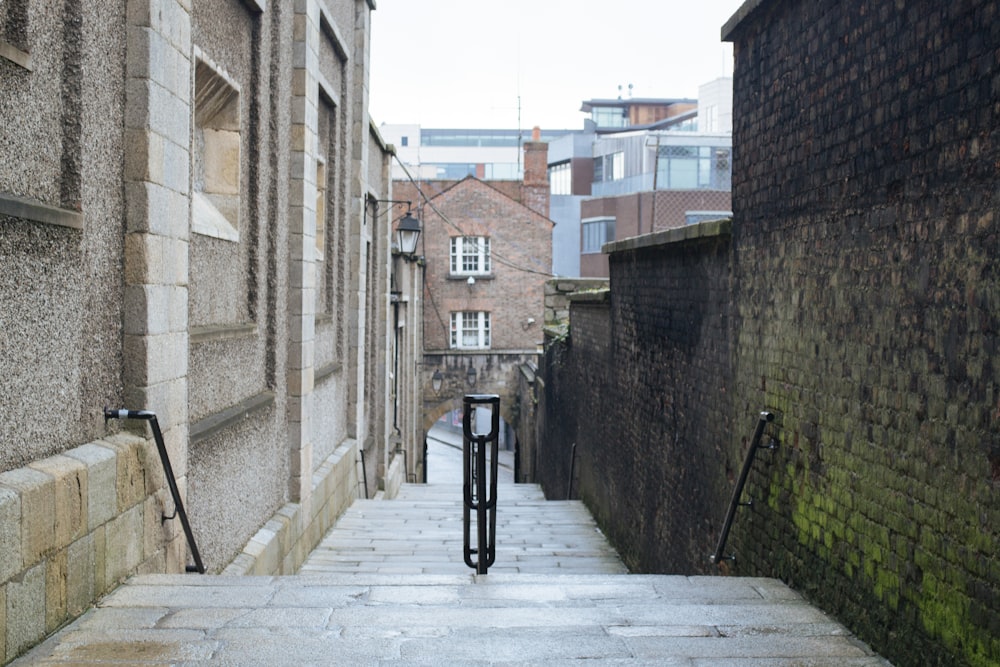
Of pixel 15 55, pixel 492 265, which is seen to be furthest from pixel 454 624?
pixel 492 265

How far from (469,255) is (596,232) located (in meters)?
11.3

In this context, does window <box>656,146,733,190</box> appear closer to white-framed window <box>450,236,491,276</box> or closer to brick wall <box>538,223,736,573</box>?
white-framed window <box>450,236,491,276</box>

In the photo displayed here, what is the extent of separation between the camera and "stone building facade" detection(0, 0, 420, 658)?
14.1ft

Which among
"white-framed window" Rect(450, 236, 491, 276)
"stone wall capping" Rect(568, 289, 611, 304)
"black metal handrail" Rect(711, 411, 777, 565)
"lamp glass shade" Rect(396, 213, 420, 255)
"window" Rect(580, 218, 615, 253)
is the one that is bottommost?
"black metal handrail" Rect(711, 411, 777, 565)

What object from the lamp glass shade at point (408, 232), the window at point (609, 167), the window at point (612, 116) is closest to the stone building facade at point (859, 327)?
the lamp glass shade at point (408, 232)

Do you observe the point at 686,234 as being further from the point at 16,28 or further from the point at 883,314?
the point at 16,28

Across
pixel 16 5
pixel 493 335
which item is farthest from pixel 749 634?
pixel 493 335

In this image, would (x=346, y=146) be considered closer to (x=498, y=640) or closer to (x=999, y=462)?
(x=498, y=640)

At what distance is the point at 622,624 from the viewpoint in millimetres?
4930

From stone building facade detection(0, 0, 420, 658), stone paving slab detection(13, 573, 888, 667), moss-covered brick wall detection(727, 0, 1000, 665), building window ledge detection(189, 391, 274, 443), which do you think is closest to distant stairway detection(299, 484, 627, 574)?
stone building facade detection(0, 0, 420, 658)

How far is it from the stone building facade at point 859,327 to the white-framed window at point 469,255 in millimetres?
28811

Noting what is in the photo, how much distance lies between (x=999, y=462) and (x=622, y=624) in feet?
5.89

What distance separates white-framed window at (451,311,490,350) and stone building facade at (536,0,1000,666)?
94.0 feet

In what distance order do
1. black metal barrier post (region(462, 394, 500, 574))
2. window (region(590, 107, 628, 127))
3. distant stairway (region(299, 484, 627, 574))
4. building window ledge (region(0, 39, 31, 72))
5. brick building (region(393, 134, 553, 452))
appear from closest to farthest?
building window ledge (region(0, 39, 31, 72)), black metal barrier post (region(462, 394, 500, 574)), distant stairway (region(299, 484, 627, 574)), brick building (region(393, 134, 553, 452)), window (region(590, 107, 628, 127))
